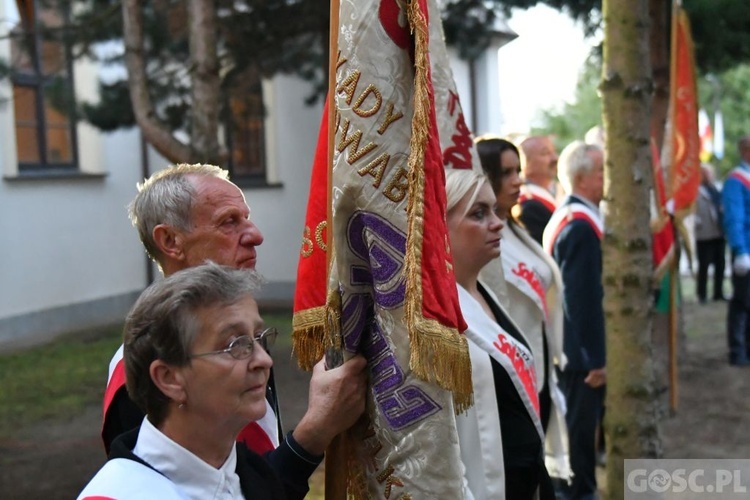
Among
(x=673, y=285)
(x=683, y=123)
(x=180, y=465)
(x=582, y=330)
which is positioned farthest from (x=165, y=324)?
(x=683, y=123)

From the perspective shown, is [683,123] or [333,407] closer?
[333,407]

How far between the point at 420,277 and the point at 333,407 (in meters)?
0.38

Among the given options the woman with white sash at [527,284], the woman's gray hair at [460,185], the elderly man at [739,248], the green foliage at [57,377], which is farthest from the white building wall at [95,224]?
the woman's gray hair at [460,185]

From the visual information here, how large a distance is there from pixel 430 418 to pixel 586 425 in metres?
3.66

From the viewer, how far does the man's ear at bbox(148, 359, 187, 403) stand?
194 cm

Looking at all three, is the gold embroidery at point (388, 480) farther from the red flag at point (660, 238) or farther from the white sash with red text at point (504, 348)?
the red flag at point (660, 238)

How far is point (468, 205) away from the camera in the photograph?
3.22 metres

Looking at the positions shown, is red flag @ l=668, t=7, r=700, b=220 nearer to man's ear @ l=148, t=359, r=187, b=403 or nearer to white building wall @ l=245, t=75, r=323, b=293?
man's ear @ l=148, t=359, r=187, b=403

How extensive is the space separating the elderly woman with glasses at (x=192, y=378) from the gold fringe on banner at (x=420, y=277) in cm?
41

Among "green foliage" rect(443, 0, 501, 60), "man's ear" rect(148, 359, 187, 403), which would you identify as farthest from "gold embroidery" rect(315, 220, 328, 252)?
"green foliage" rect(443, 0, 501, 60)

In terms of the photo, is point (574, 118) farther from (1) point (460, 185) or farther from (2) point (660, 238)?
(1) point (460, 185)

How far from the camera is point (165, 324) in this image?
193 centimetres

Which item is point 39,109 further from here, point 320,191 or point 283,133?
point 320,191

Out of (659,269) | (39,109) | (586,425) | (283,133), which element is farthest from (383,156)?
(283,133)
